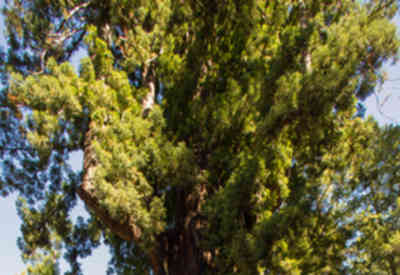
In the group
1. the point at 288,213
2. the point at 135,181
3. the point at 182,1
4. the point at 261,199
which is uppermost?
the point at 182,1

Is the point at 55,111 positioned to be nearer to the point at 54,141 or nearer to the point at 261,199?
the point at 54,141

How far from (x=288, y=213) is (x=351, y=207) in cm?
355

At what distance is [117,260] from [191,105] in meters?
4.19

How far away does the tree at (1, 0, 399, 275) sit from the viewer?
3.75 m

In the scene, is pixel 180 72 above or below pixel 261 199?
above

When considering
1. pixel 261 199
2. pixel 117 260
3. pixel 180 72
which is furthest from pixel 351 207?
pixel 117 260

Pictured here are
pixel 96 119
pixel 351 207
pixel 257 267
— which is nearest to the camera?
pixel 257 267

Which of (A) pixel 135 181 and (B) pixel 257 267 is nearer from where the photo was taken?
(B) pixel 257 267

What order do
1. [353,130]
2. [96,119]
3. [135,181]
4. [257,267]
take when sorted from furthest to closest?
[353,130]
[96,119]
[135,181]
[257,267]

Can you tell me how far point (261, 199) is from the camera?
12.2ft

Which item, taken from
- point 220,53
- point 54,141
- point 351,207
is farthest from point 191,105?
point 351,207

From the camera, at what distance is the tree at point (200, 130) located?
3746mm

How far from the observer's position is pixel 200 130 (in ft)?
16.3

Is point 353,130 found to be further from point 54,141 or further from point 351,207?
point 54,141
